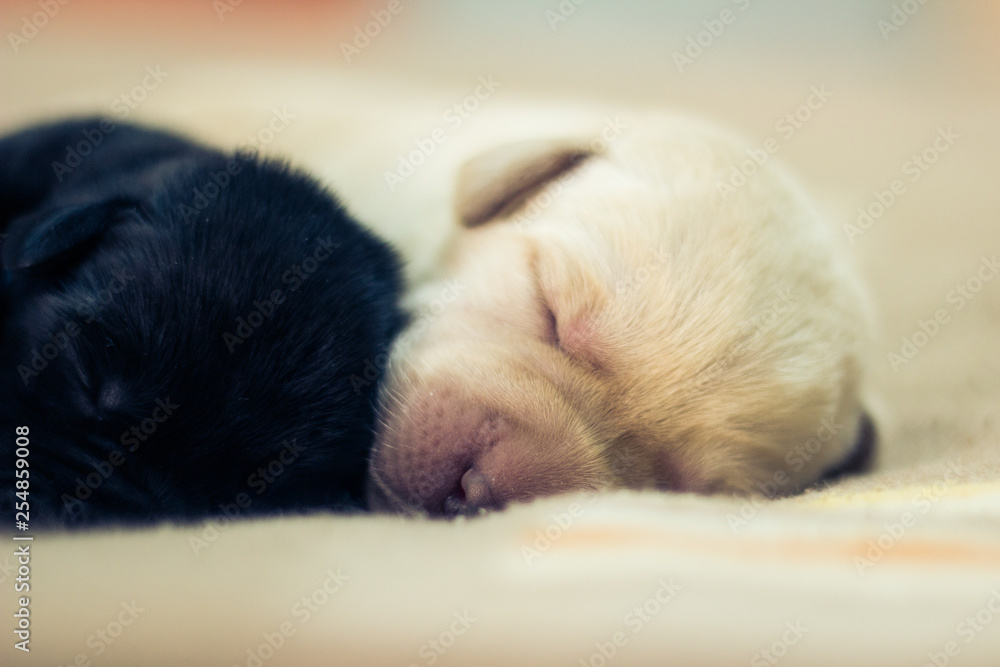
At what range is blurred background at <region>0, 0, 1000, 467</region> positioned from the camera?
284cm

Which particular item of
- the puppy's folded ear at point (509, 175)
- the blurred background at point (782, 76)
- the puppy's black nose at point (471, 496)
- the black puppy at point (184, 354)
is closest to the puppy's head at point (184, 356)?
the black puppy at point (184, 354)

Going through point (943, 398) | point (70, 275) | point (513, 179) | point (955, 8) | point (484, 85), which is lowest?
point (943, 398)

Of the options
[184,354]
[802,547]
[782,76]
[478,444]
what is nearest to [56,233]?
[184,354]

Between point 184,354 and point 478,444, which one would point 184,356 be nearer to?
point 184,354

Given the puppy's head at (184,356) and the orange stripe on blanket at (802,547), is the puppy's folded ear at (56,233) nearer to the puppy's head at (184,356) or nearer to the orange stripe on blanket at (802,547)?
the puppy's head at (184,356)

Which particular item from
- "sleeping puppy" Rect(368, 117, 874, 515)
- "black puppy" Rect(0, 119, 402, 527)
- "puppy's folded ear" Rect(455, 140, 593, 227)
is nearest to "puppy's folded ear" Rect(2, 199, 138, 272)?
"black puppy" Rect(0, 119, 402, 527)

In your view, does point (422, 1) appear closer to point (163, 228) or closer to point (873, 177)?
point (873, 177)

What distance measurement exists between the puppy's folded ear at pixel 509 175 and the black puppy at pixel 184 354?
1.44ft

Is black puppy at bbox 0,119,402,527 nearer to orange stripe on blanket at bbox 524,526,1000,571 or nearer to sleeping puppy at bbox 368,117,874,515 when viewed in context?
sleeping puppy at bbox 368,117,874,515

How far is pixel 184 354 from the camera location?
4.67 ft

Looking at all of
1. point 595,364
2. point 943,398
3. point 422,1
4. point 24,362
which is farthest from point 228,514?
point 422,1

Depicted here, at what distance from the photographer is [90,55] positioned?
10.9 feet

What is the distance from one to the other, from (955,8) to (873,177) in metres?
1.47

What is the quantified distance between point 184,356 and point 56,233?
34cm
